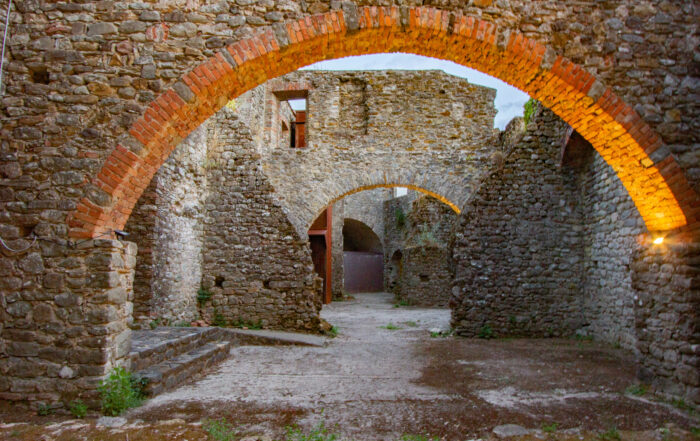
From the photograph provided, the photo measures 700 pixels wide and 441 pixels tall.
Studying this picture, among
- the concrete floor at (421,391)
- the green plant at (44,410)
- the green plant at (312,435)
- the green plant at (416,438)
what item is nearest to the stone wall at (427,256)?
the concrete floor at (421,391)

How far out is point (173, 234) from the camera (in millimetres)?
6961

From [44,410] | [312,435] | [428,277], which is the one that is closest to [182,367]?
[44,410]

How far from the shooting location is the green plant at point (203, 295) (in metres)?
7.86

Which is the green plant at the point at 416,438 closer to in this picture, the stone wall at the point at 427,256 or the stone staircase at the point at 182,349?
the stone staircase at the point at 182,349

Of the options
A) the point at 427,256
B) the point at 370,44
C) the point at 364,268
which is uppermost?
the point at 370,44

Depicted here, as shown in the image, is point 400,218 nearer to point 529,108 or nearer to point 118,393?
point 529,108

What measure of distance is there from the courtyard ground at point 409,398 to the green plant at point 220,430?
0.07 m

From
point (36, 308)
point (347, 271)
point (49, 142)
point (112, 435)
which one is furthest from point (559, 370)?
point (347, 271)

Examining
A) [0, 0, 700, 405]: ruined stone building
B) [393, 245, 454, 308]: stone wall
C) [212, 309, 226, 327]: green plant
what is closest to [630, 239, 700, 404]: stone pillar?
[0, 0, 700, 405]: ruined stone building

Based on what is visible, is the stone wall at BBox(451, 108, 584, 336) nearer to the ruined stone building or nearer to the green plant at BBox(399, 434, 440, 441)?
the ruined stone building

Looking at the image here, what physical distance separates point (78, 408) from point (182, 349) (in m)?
1.76

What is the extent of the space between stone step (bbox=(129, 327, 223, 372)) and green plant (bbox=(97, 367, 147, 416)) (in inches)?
13.6

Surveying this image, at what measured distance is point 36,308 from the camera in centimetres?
367

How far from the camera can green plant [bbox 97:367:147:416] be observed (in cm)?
360
